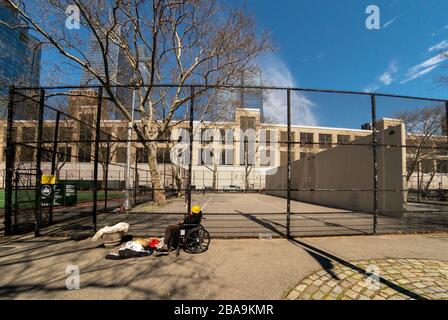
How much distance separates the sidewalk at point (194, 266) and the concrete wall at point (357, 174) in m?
2.96

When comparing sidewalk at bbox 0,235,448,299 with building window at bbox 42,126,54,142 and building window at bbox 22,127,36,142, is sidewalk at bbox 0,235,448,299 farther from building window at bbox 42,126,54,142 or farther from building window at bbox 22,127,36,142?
building window at bbox 42,126,54,142

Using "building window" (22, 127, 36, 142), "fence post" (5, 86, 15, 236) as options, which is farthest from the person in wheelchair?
"building window" (22, 127, 36, 142)

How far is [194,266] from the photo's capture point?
5074 millimetres

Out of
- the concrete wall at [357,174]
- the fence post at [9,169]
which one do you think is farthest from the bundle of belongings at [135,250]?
the concrete wall at [357,174]

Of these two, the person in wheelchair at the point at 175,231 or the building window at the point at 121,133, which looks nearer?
the person in wheelchair at the point at 175,231

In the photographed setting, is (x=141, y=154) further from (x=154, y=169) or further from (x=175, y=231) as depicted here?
(x=175, y=231)

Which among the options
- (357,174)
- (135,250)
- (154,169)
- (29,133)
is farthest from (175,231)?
(29,133)

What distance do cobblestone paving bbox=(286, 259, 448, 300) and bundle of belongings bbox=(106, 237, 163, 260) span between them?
339 cm

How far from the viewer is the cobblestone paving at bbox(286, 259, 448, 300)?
3887 millimetres

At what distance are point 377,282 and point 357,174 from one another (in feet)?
43.6

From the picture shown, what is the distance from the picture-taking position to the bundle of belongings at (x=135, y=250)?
18.2ft

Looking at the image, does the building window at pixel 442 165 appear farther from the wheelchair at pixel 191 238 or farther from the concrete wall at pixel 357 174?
the wheelchair at pixel 191 238
